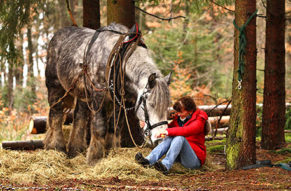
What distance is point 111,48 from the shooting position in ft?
17.7

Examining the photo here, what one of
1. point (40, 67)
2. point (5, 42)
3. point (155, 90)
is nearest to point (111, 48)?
point (155, 90)

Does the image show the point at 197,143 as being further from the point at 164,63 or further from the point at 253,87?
the point at 164,63

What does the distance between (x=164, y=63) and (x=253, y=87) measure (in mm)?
9644

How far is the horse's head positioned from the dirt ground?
2.08 ft

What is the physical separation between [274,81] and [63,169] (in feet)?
11.9

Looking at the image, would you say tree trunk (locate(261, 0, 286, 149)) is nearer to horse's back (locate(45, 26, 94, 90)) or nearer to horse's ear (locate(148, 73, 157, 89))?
horse's ear (locate(148, 73, 157, 89))

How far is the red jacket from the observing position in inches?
188

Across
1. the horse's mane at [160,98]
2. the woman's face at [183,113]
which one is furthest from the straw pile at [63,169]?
the horse's mane at [160,98]

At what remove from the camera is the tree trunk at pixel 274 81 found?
5.84 meters

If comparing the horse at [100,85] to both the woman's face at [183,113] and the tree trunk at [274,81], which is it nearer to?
the woman's face at [183,113]

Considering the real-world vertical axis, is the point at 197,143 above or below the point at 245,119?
below

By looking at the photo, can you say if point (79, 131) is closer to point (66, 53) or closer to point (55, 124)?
point (55, 124)

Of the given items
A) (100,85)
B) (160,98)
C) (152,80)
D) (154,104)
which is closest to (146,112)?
(154,104)

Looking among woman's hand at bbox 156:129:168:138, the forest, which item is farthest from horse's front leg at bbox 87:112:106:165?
woman's hand at bbox 156:129:168:138
